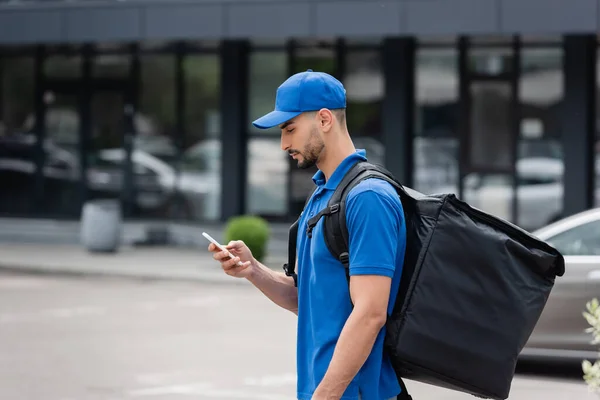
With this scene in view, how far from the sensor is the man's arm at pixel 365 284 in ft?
12.0

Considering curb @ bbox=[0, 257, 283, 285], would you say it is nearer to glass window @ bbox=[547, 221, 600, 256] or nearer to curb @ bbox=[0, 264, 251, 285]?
curb @ bbox=[0, 264, 251, 285]

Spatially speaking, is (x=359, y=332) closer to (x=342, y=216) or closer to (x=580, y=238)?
(x=342, y=216)

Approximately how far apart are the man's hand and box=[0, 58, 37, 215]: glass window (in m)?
23.8

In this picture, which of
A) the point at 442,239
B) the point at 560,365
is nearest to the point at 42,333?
the point at 560,365

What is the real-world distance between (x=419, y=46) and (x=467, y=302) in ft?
68.5

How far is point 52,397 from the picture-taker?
31.6 feet

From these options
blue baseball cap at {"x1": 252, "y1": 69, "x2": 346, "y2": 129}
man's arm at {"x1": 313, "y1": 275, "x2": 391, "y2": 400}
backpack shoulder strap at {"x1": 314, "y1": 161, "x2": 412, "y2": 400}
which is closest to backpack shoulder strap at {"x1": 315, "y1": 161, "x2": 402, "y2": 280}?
backpack shoulder strap at {"x1": 314, "y1": 161, "x2": 412, "y2": 400}

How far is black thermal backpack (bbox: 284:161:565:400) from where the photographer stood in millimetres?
3727

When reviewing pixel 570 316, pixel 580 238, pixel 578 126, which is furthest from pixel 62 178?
pixel 570 316

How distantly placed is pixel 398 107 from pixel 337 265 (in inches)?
798

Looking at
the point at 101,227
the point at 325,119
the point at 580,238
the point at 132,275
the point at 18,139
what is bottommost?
the point at 132,275

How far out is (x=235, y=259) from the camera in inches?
160

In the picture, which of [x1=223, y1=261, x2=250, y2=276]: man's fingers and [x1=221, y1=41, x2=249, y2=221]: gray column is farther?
[x1=221, y1=41, x2=249, y2=221]: gray column

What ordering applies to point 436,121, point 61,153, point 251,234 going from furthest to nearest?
point 61,153 → point 436,121 → point 251,234
